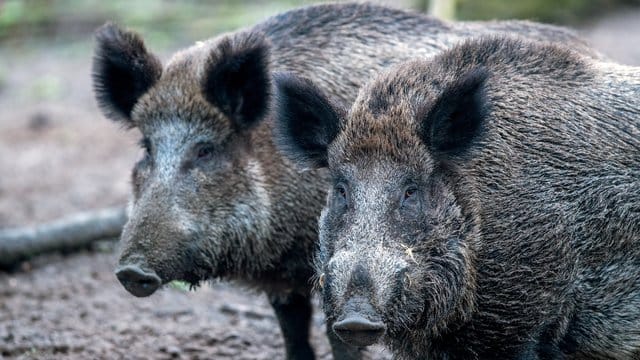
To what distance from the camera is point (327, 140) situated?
18.5 ft

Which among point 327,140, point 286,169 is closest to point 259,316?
point 286,169

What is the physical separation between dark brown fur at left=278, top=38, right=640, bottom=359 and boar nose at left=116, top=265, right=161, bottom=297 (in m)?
1.00

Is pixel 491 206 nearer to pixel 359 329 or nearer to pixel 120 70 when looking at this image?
pixel 359 329

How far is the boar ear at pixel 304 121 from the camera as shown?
5609mm

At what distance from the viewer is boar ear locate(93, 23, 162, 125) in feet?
22.7

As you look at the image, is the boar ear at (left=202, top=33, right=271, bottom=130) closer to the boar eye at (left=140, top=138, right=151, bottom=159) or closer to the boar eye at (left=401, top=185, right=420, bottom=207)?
the boar eye at (left=140, top=138, right=151, bottom=159)

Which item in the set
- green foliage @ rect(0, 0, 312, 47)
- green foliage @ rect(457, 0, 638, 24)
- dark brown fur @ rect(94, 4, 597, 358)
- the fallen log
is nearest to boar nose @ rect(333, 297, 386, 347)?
dark brown fur @ rect(94, 4, 597, 358)

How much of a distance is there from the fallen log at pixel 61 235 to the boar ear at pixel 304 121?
3849 millimetres

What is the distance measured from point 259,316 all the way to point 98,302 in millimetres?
1277

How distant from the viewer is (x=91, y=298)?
852cm

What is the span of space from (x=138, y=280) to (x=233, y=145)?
4.04 ft

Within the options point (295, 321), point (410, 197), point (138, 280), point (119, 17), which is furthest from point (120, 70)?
point (119, 17)

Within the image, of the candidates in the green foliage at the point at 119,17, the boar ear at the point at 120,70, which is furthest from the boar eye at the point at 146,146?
the green foliage at the point at 119,17

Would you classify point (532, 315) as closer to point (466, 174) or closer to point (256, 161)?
point (466, 174)
